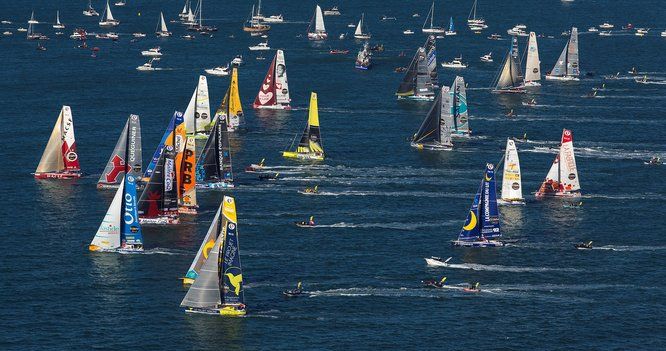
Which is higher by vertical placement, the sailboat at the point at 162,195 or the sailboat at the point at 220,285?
the sailboat at the point at 162,195

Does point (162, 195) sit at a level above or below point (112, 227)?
above

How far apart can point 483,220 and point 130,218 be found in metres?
44.9

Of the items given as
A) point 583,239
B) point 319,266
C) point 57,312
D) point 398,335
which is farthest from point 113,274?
point 583,239

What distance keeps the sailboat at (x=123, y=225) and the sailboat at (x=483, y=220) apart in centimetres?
4108

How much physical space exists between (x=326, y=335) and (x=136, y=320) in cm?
2099

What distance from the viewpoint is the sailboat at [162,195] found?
195m

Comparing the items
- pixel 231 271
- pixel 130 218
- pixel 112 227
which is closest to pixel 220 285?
pixel 231 271

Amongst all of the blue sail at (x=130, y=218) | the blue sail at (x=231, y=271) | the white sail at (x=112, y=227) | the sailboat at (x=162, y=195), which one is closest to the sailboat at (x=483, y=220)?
the blue sail at (x=231, y=271)

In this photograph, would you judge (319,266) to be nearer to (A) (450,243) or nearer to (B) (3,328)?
(A) (450,243)

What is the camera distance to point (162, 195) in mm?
195500

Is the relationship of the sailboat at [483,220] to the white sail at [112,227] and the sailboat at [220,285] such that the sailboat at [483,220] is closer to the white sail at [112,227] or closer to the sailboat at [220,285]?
the sailboat at [220,285]

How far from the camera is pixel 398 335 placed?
156375 millimetres

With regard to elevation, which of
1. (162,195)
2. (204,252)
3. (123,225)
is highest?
(162,195)

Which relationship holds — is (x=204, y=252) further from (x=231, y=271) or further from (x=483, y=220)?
(x=483, y=220)
